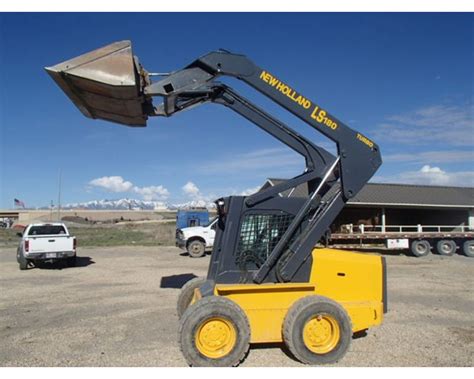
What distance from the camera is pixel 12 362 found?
6.21 m

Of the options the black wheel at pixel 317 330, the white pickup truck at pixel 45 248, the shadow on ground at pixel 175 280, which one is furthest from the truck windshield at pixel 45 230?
the black wheel at pixel 317 330

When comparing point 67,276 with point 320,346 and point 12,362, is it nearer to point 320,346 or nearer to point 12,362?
point 12,362

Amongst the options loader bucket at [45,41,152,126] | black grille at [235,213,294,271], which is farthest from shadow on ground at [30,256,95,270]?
black grille at [235,213,294,271]

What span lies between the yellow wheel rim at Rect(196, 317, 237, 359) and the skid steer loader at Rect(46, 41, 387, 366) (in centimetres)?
1

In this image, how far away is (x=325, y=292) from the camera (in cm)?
676

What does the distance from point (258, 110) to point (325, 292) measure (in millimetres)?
2999

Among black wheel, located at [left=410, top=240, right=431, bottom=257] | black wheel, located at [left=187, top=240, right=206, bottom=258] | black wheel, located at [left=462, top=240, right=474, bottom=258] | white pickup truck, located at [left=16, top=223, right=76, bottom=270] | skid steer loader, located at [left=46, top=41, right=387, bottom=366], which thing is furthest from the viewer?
black wheel, located at [left=462, top=240, right=474, bottom=258]

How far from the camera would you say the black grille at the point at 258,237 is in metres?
6.78

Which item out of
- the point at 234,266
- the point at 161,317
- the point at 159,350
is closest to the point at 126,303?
the point at 161,317

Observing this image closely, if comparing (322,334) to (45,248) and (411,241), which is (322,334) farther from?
(411,241)

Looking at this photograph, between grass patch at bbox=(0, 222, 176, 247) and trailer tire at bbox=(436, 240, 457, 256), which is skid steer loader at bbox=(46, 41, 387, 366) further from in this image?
grass patch at bbox=(0, 222, 176, 247)

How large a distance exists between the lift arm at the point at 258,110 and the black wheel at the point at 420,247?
1835 cm

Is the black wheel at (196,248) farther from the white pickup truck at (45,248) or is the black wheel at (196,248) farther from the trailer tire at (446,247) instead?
the trailer tire at (446,247)

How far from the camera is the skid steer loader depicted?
6055mm
